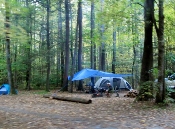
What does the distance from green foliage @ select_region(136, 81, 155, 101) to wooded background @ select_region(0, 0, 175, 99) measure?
1.91 ft

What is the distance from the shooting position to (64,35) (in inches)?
849

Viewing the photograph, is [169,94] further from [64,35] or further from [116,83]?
[64,35]

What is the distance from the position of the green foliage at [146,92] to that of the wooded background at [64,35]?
58cm

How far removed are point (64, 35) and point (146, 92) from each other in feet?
42.4

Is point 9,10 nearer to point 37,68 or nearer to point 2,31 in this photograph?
point 2,31

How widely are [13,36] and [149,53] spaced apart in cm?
685

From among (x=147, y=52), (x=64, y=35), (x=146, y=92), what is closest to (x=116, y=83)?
(x=64, y=35)

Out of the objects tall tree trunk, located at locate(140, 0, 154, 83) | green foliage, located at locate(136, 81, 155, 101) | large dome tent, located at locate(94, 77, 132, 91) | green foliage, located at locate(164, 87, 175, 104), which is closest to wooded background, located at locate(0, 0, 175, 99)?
tall tree trunk, located at locate(140, 0, 154, 83)

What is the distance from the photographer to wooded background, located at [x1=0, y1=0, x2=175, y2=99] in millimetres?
9352

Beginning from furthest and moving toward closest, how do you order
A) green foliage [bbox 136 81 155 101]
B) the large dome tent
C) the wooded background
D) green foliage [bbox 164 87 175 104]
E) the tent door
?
the large dome tent
the tent door
green foliage [bbox 136 81 155 101]
the wooded background
green foliage [bbox 164 87 175 104]

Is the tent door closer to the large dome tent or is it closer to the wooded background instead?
the large dome tent

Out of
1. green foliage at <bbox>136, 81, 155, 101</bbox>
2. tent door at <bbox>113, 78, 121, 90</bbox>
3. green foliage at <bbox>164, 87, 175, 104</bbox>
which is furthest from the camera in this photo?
tent door at <bbox>113, 78, 121, 90</bbox>

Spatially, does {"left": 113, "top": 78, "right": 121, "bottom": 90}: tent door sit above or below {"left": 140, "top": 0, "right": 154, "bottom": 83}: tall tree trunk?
below

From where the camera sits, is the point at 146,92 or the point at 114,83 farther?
the point at 114,83
